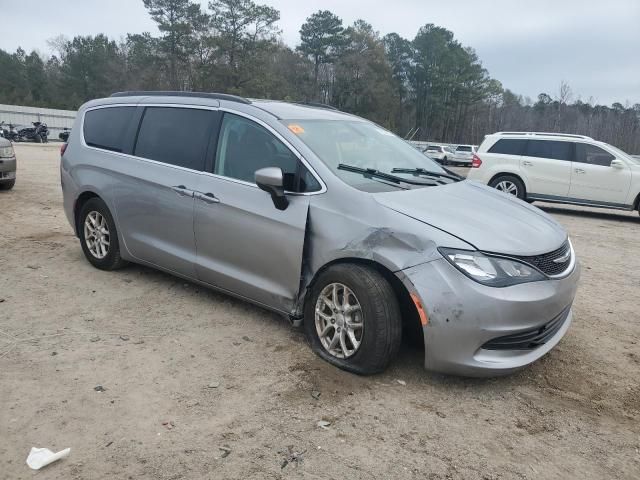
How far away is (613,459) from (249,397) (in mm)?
1988

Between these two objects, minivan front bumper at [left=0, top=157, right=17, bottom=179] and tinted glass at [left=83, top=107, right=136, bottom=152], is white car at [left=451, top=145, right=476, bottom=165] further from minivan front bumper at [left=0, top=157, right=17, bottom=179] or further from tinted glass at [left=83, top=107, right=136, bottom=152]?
tinted glass at [left=83, top=107, right=136, bottom=152]

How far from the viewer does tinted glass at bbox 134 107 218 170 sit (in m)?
4.48

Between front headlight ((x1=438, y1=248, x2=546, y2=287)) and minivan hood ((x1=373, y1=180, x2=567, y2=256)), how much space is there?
60 mm

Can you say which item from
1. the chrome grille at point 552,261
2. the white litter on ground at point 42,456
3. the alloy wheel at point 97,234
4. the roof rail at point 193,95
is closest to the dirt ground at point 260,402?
the white litter on ground at point 42,456

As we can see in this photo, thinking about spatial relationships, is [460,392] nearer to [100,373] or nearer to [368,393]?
[368,393]

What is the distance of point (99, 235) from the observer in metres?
5.44

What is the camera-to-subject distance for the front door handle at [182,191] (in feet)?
14.4

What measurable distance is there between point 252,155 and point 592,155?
9.92 m

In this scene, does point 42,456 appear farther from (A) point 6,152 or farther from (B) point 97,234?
(A) point 6,152

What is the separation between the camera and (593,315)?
488cm

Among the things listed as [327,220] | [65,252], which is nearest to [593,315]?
[327,220]

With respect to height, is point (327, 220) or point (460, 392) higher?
point (327, 220)

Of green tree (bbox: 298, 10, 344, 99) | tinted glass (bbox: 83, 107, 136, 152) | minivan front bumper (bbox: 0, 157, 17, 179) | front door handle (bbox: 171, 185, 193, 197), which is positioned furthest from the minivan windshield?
green tree (bbox: 298, 10, 344, 99)

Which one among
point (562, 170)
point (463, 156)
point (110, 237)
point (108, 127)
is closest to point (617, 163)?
point (562, 170)
